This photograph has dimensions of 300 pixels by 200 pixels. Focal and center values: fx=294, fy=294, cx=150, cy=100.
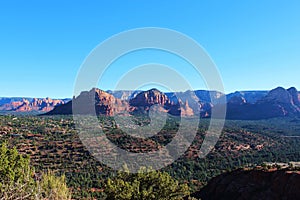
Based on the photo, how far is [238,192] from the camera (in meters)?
32.9

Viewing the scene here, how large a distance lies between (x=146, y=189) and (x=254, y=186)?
16.6m

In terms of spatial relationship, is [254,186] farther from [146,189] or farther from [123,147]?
[123,147]

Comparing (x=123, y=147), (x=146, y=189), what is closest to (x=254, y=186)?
(x=146, y=189)

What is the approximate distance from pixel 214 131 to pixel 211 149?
26810 mm

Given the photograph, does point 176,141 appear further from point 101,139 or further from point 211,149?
point 101,139

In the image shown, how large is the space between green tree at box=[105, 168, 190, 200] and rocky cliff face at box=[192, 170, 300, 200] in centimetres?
1354

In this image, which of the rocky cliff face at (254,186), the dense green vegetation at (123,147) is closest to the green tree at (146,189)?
the rocky cliff face at (254,186)

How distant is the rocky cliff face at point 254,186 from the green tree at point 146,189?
44.4 ft

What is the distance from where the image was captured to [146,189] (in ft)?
69.5

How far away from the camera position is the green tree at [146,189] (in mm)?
19969

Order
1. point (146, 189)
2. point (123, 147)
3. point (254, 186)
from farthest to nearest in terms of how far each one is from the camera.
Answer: point (123, 147) < point (254, 186) < point (146, 189)

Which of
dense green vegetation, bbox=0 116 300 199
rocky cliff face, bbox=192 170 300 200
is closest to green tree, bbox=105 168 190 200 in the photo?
rocky cliff face, bbox=192 170 300 200

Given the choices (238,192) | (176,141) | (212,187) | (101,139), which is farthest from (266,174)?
(101,139)

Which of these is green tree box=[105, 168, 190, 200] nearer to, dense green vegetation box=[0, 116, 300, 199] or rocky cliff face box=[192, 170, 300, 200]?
rocky cliff face box=[192, 170, 300, 200]
